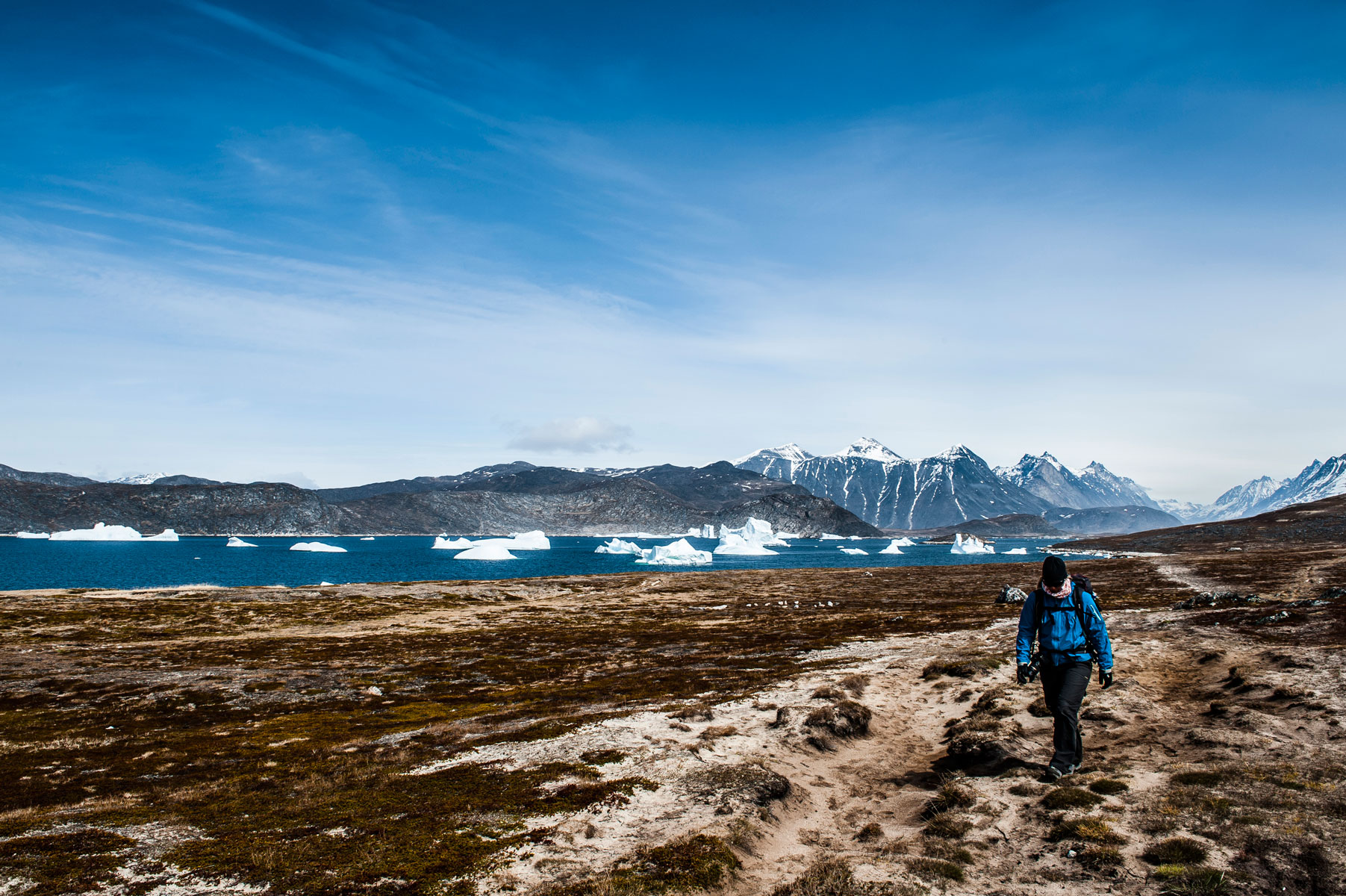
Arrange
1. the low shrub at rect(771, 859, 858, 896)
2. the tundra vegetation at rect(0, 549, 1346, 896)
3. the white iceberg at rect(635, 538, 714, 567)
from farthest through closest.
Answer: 1. the white iceberg at rect(635, 538, 714, 567)
2. the tundra vegetation at rect(0, 549, 1346, 896)
3. the low shrub at rect(771, 859, 858, 896)

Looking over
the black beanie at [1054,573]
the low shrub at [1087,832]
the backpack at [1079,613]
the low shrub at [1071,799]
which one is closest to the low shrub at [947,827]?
the low shrub at [1087,832]

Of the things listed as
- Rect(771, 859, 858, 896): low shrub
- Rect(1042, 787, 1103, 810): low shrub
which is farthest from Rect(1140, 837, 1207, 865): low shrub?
Rect(771, 859, 858, 896): low shrub

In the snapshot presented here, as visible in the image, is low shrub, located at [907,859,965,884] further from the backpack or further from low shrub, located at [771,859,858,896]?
the backpack

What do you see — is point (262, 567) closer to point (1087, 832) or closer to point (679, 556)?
point (679, 556)

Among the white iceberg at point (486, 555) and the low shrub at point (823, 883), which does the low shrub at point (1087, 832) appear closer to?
→ the low shrub at point (823, 883)

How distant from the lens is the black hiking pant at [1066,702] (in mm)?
13523

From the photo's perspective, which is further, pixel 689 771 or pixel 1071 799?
pixel 689 771

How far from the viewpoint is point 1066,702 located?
1377cm

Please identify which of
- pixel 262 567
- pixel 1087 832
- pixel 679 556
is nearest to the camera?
pixel 1087 832

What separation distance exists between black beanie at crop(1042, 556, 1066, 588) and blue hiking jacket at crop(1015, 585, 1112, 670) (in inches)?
11.1

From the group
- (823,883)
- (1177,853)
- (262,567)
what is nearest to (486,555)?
(262,567)

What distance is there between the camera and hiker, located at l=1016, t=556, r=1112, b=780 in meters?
13.5

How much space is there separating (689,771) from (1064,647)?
8.56m

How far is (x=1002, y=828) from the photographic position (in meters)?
12.2
